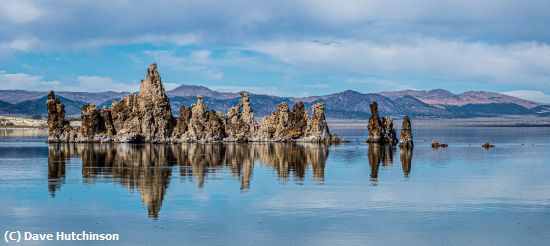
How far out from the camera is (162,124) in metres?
122

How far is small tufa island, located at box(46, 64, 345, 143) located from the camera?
119938 mm

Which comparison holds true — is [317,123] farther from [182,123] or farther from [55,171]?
[55,171]

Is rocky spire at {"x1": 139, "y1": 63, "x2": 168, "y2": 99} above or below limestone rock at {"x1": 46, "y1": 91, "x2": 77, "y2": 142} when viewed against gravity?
above

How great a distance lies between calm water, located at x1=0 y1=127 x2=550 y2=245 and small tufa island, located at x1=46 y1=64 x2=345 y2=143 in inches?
1976

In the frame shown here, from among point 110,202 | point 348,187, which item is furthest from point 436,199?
point 110,202

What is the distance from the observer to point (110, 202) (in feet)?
130

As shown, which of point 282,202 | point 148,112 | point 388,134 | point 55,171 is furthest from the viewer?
point 388,134

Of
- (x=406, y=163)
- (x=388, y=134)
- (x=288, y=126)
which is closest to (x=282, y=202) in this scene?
(x=406, y=163)

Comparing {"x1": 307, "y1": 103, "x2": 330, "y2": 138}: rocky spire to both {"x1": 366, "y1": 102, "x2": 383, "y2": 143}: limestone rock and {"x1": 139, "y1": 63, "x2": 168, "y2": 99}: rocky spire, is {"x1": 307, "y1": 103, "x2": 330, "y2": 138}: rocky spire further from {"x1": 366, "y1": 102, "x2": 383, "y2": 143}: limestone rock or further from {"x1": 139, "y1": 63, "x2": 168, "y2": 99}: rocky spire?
{"x1": 139, "y1": 63, "x2": 168, "y2": 99}: rocky spire

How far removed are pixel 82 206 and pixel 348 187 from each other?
18.2m

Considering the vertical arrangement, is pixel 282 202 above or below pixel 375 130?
below

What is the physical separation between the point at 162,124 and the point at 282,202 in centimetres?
8444

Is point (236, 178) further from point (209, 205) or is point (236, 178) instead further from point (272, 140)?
point (272, 140)

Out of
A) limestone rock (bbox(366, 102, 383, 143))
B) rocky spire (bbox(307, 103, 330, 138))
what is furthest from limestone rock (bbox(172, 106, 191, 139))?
limestone rock (bbox(366, 102, 383, 143))
